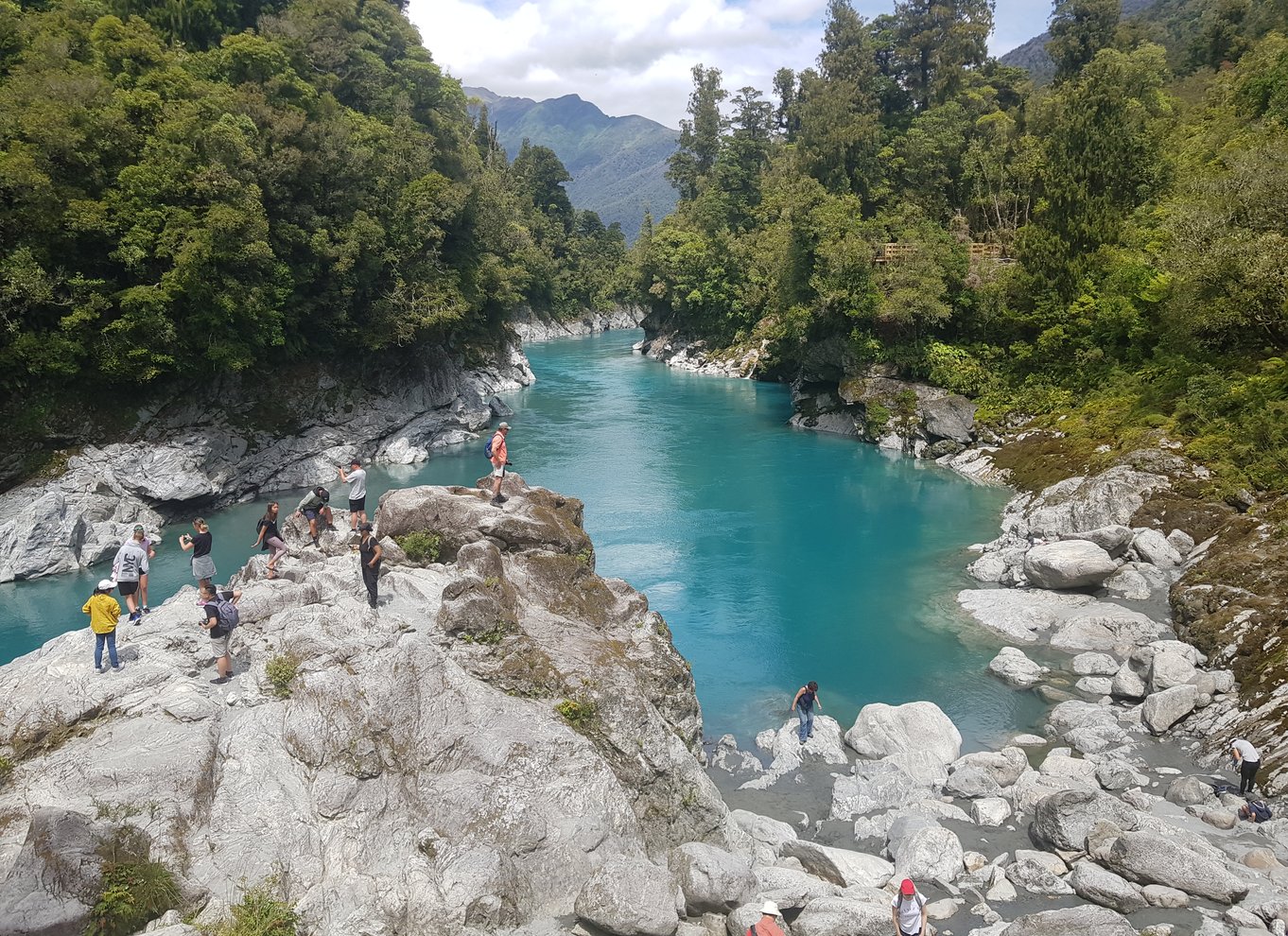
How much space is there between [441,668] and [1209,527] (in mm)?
22484

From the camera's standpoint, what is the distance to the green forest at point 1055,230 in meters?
28.0

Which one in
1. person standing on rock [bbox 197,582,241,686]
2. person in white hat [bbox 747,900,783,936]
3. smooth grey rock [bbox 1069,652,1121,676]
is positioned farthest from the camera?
smooth grey rock [bbox 1069,652,1121,676]

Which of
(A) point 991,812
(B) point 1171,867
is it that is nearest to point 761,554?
(A) point 991,812

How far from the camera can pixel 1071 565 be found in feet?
76.4

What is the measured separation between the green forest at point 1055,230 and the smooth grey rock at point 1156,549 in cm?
267

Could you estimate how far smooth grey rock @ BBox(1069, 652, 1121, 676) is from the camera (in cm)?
1991

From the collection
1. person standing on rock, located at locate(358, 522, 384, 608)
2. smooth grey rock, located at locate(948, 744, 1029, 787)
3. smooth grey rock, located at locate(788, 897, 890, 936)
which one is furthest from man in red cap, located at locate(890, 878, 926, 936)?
person standing on rock, located at locate(358, 522, 384, 608)

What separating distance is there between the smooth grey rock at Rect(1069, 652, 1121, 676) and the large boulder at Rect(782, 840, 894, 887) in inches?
361

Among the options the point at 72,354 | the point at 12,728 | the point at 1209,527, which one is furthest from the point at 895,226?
the point at 12,728

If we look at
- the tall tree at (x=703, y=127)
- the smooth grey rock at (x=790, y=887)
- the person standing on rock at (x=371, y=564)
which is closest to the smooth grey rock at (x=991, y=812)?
the smooth grey rock at (x=790, y=887)

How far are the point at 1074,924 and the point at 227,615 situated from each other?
13.4 metres

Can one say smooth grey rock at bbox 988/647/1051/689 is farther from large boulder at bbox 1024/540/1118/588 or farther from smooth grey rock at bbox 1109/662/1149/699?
large boulder at bbox 1024/540/1118/588

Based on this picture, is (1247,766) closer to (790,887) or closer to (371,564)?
A: (790,887)

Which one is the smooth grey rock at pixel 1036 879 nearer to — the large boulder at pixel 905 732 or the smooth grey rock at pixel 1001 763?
the smooth grey rock at pixel 1001 763
